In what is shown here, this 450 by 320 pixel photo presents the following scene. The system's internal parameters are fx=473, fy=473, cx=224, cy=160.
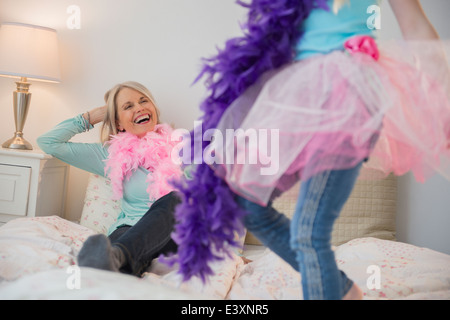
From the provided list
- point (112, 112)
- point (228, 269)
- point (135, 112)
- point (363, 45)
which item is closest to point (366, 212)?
point (228, 269)

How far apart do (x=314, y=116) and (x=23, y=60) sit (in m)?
1.79

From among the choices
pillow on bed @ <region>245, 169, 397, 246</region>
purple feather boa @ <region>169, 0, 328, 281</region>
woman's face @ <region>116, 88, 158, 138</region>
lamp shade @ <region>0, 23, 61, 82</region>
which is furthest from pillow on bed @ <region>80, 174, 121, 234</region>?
purple feather boa @ <region>169, 0, 328, 281</region>

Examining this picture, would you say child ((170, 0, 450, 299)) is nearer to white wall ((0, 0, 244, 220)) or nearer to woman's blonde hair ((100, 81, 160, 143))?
woman's blonde hair ((100, 81, 160, 143))

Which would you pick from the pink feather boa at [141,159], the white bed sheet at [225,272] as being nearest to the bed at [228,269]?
the white bed sheet at [225,272]

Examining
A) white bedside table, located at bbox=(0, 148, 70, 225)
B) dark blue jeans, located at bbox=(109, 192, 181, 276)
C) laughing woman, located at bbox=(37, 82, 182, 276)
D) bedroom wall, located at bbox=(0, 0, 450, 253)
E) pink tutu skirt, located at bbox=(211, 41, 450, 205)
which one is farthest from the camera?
bedroom wall, located at bbox=(0, 0, 450, 253)

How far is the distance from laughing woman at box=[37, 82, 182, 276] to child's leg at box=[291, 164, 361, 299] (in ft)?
2.57

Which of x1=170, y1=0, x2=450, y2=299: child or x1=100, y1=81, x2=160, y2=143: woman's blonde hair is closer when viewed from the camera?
x1=170, y1=0, x2=450, y2=299: child

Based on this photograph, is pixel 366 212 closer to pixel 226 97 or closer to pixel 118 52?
pixel 226 97

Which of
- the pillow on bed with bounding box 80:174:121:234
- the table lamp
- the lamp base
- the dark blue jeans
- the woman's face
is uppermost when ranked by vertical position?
the table lamp

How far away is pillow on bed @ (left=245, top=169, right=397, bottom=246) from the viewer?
7.06ft

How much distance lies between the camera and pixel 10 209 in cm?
213

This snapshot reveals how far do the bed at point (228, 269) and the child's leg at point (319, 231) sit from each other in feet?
0.75
